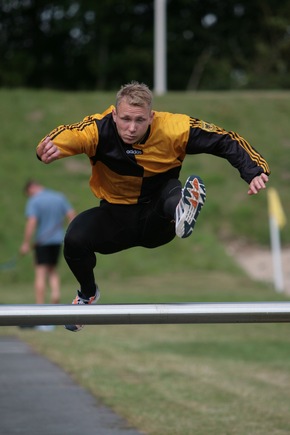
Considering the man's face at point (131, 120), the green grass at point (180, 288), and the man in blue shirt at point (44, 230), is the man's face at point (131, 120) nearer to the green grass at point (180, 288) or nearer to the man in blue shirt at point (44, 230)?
the green grass at point (180, 288)

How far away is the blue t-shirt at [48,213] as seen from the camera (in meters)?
14.5

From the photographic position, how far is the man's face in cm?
559

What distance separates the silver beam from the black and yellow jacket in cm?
102

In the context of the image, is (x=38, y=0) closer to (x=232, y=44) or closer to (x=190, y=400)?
(x=232, y=44)

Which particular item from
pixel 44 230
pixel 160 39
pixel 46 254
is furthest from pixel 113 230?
pixel 160 39

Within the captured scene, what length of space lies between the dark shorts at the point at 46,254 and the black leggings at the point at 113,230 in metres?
8.44

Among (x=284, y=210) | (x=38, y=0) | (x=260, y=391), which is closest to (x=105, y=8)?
(x=38, y=0)

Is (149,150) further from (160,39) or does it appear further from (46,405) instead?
(160,39)

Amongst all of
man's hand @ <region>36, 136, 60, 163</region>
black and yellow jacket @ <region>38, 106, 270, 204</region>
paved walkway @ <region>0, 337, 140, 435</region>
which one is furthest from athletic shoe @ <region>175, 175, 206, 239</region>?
paved walkway @ <region>0, 337, 140, 435</region>

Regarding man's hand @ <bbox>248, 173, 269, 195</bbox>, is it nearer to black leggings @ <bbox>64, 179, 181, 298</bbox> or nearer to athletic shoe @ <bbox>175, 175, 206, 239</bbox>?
athletic shoe @ <bbox>175, 175, 206, 239</bbox>

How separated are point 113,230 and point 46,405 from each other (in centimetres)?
239

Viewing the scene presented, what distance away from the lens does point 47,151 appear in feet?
17.5

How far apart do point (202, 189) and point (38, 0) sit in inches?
1657

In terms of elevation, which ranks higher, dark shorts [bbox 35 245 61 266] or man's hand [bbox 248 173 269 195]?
dark shorts [bbox 35 245 61 266]
